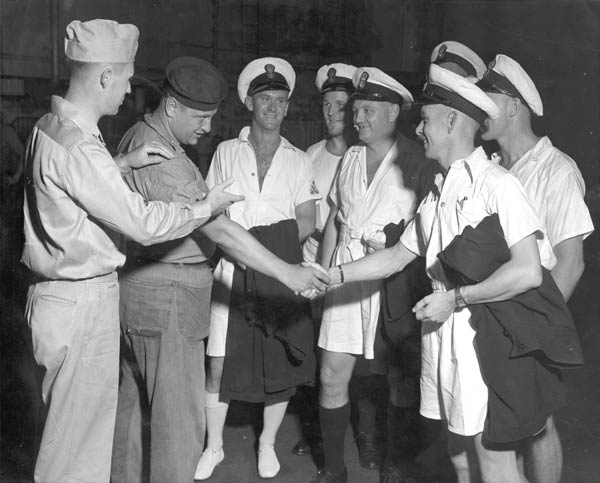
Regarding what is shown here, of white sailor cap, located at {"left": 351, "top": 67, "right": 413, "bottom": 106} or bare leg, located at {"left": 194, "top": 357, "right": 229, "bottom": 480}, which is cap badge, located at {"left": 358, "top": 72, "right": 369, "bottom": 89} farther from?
bare leg, located at {"left": 194, "top": 357, "right": 229, "bottom": 480}

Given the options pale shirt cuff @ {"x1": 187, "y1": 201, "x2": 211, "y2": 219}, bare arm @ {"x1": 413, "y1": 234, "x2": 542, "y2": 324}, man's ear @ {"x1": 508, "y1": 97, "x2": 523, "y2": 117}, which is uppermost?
man's ear @ {"x1": 508, "y1": 97, "x2": 523, "y2": 117}

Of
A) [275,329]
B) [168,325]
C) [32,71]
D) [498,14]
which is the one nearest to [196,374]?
[168,325]

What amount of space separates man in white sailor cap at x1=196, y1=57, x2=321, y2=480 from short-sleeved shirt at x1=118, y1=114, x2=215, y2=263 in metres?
0.66

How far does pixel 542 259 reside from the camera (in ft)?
8.60

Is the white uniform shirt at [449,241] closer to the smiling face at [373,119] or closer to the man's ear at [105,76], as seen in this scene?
the smiling face at [373,119]

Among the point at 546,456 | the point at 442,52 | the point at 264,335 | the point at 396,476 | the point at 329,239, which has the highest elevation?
the point at 442,52

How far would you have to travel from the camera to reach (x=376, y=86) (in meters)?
3.47

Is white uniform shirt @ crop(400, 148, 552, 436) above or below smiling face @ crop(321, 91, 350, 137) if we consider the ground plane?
below

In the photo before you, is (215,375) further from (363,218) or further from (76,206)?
(76,206)

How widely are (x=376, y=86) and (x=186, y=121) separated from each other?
3.57ft

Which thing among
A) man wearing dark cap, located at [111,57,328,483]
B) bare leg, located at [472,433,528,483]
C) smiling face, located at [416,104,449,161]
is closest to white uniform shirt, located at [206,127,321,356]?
man wearing dark cap, located at [111,57,328,483]

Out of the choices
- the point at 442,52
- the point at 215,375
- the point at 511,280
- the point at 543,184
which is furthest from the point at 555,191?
the point at 215,375

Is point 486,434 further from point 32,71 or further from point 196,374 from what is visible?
point 32,71

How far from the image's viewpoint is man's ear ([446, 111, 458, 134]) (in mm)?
2520
